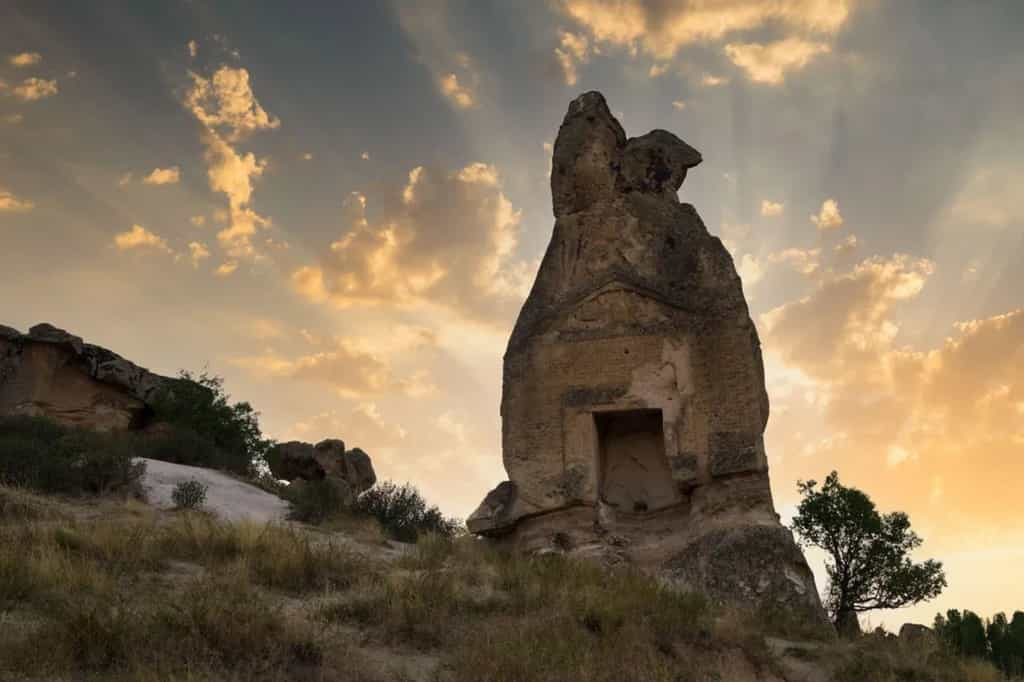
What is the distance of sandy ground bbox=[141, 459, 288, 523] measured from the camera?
45.2 ft

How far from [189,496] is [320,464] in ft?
21.7

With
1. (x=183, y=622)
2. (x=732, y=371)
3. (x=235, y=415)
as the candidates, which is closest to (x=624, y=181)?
(x=732, y=371)

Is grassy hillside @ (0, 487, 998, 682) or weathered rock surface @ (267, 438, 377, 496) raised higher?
weathered rock surface @ (267, 438, 377, 496)

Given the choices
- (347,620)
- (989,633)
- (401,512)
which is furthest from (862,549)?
(347,620)

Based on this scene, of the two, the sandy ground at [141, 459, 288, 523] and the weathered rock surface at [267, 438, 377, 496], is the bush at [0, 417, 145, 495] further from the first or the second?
the weathered rock surface at [267, 438, 377, 496]

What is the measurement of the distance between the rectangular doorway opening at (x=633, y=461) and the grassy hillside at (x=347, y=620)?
5.58 ft

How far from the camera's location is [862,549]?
62.8 feet

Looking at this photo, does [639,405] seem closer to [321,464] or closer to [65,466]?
[65,466]

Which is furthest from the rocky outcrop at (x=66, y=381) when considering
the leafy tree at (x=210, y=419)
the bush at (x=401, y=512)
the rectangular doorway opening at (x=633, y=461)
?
the rectangular doorway opening at (x=633, y=461)

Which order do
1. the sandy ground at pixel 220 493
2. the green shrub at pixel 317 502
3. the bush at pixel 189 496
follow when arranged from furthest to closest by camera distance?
the green shrub at pixel 317 502 → the sandy ground at pixel 220 493 → the bush at pixel 189 496

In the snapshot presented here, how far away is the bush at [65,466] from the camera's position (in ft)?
42.3

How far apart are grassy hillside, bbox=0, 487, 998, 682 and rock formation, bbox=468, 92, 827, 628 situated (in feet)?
3.51

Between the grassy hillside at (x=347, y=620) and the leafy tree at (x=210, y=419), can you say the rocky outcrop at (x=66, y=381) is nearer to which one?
the leafy tree at (x=210, y=419)

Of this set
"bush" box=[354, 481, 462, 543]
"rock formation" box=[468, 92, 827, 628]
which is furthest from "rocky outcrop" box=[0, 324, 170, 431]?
"rock formation" box=[468, 92, 827, 628]
